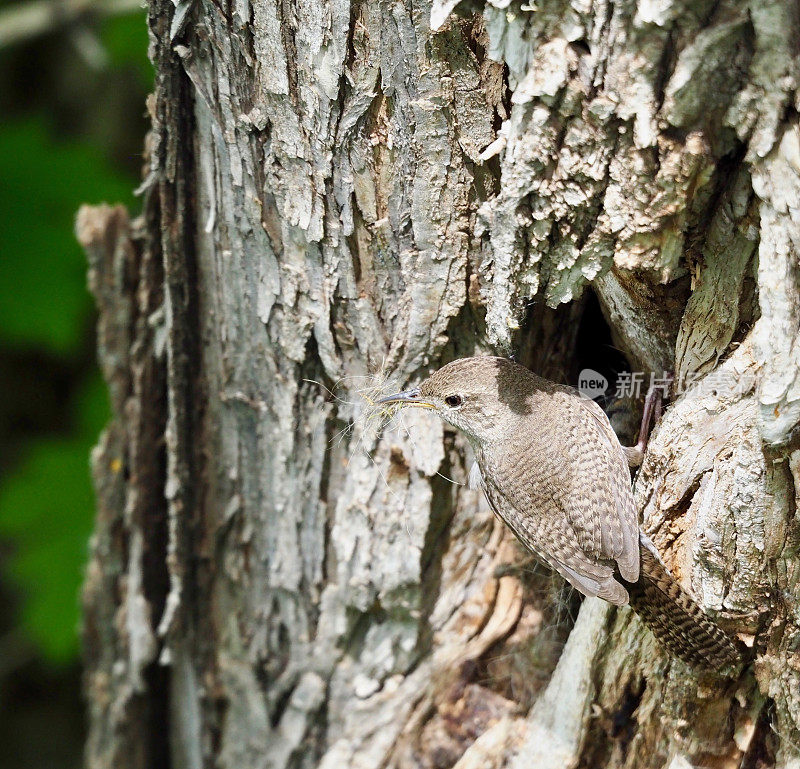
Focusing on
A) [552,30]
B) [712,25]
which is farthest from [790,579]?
[552,30]

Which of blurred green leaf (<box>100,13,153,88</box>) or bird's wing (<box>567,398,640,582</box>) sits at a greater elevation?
blurred green leaf (<box>100,13,153,88</box>)

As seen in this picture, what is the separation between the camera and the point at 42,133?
480cm

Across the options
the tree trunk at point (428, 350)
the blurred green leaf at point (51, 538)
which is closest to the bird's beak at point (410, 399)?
the tree trunk at point (428, 350)

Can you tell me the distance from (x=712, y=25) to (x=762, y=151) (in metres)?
0.28

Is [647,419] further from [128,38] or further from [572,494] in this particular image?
[128,38]

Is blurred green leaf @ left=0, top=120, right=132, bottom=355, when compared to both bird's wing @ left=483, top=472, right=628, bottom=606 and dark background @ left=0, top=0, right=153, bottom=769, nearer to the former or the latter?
dark background @ left=0, top=0, right=153, bottom=769

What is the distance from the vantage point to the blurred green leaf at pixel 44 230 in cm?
435

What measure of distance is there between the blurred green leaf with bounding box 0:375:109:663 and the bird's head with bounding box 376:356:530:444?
270 centimetres

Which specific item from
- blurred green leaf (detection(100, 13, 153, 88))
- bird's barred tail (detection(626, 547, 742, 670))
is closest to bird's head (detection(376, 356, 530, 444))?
bird's barred tail (detection(626, 547, 742, 670))

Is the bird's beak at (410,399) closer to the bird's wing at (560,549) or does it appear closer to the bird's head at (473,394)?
the bird's head at (473,394)

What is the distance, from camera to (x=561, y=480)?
8.10ft

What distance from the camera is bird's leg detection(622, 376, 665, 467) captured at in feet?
8.06

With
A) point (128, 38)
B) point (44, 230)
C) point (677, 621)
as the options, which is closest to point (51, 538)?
point (44, 230)

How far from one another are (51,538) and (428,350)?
2935 millimetres
